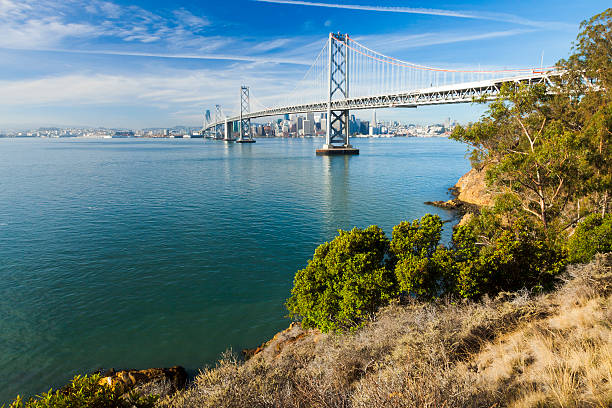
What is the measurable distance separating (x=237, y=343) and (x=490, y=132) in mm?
12433

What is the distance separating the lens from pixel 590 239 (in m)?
10.1

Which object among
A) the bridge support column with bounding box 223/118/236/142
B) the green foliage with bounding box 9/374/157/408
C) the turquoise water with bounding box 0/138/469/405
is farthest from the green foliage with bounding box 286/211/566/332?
the bridge support column with bounding box 223/118/236/142

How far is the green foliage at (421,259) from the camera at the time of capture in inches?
386

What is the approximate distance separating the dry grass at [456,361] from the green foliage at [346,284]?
0.65 metres

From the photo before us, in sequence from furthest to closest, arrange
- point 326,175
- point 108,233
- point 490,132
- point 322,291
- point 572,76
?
point 326,175 < point 108,233 < point 572,76 < point 490,132 < point 322,291

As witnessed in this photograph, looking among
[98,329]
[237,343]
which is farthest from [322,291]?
[98,329]

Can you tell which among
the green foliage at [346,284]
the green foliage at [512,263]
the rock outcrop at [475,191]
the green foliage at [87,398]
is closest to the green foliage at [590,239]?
the green foliage at [512,263]

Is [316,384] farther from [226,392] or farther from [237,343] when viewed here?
[237,343]

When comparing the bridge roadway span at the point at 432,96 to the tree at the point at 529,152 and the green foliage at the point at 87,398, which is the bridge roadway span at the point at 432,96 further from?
the green foliage at the point at 87,398

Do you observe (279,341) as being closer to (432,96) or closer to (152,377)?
(152,377)

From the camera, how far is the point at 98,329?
12172 mm

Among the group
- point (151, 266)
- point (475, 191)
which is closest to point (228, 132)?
point (475, 191)

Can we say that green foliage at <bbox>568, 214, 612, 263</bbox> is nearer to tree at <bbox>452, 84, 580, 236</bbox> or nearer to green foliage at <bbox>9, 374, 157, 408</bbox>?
tree at <bbox>452, 84, 580, 236</bbox>

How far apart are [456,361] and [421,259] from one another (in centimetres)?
405
